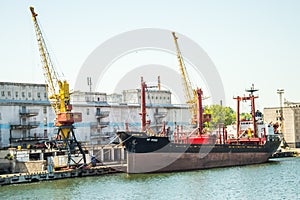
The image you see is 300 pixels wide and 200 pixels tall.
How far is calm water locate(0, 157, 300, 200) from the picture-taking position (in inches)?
1582

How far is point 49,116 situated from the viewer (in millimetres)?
75562

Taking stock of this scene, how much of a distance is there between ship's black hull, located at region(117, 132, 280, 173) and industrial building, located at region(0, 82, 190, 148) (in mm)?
21095

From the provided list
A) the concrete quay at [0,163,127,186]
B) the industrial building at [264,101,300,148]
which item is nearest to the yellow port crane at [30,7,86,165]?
the concrete quay at [0,163,127,186]

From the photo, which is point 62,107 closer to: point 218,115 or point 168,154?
point 168,154

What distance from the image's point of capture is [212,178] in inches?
1982

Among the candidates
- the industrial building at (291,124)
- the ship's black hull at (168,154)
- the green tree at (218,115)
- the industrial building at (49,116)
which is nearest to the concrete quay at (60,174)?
the ship's black hull at (168,154)

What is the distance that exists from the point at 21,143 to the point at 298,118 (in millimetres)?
67575

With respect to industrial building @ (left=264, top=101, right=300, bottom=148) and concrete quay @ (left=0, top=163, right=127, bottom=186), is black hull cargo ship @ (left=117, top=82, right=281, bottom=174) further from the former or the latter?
industrial building @ (left=264, top=101, right=300, bottom=148)

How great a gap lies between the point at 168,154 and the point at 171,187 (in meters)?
13.1

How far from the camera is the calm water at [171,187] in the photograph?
4019 centimetres

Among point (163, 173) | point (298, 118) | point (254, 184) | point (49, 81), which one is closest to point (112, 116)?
point (49, 81)

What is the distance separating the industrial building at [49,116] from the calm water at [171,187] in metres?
21.2

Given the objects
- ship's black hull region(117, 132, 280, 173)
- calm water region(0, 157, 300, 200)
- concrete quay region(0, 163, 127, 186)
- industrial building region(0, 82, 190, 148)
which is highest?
industrial building region(0, 82, 190, 148)

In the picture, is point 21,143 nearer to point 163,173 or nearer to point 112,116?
point 112,116
